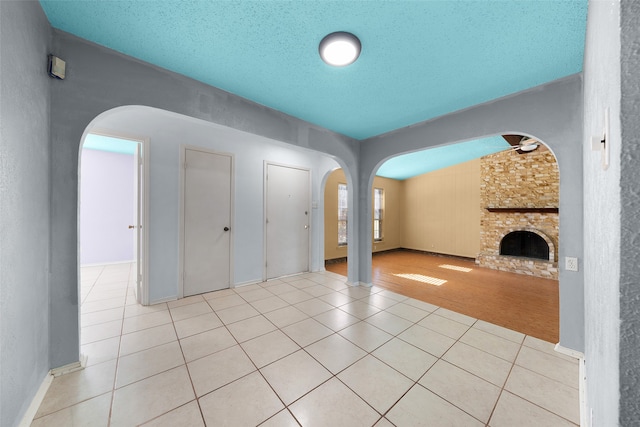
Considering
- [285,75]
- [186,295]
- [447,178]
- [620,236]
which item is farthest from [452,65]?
[447,178]

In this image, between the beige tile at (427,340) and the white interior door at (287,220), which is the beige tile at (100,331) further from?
the beige tile at (427,340)

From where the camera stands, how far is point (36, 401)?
4.73ft

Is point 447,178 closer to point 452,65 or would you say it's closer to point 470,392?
point 452,65

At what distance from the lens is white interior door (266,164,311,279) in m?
4.11

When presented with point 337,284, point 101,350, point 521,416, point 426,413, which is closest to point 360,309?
point 337,284

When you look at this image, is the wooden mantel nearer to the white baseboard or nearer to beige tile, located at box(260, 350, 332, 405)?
beige tile, located at box(260, 350, 332, 405)

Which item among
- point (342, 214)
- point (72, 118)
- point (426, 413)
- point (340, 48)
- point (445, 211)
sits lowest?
point (426, 413)

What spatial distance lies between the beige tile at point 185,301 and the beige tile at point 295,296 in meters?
1.14

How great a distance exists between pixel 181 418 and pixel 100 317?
2102 mm

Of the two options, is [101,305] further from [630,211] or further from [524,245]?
[524,245]

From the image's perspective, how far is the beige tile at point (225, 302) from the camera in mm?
2961

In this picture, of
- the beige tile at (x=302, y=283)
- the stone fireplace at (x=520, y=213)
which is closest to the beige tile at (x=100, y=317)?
the beige tile at (x=302, y=283)

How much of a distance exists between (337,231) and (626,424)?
220 inches

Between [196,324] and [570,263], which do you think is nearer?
[570,263]
